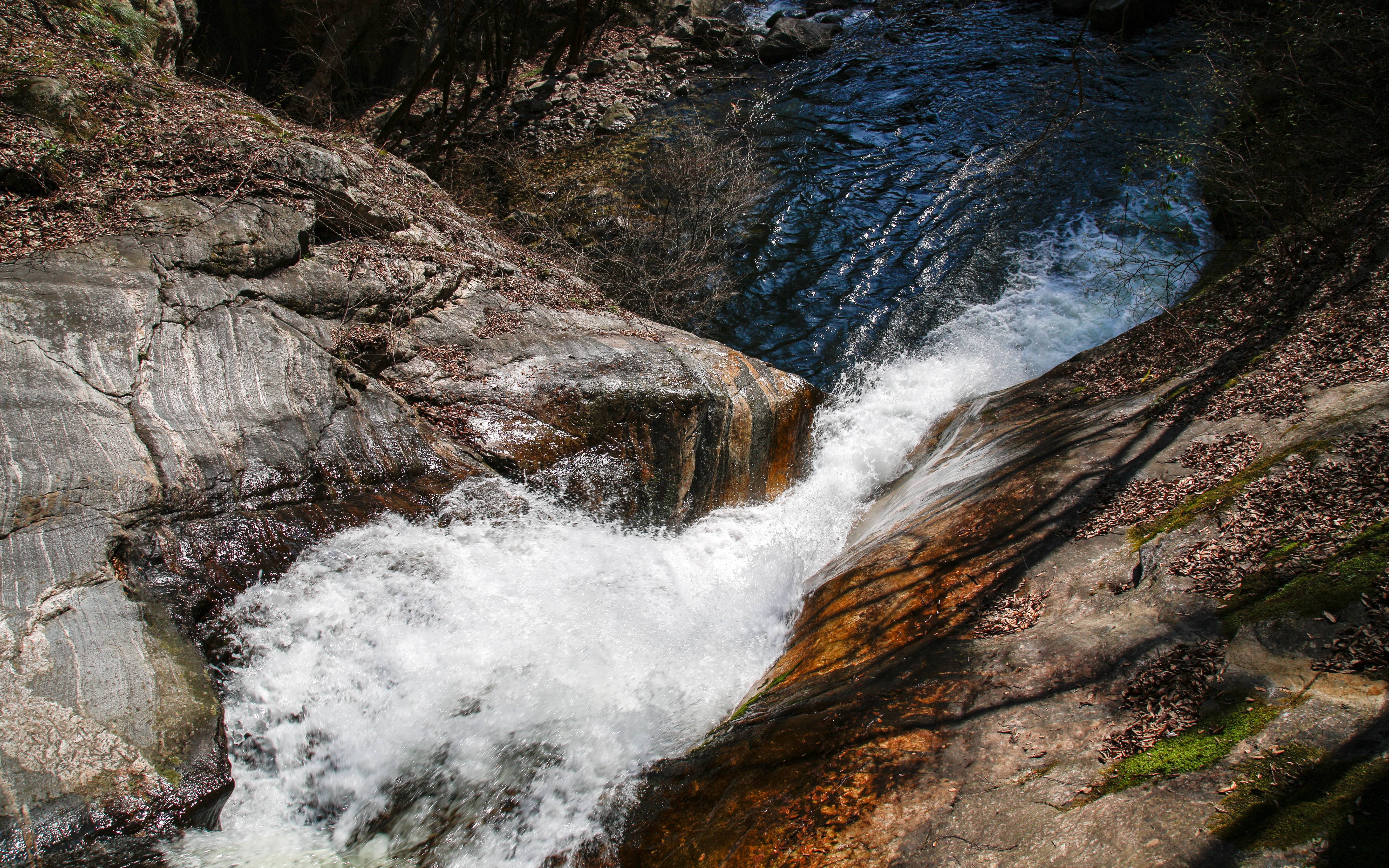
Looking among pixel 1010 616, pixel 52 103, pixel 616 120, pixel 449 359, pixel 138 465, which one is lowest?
pixel 1010 616

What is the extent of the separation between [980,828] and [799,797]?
753 mm

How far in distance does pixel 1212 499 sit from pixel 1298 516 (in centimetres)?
47

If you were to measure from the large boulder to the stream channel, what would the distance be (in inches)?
182

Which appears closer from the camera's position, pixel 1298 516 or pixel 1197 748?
pixel 1197 748

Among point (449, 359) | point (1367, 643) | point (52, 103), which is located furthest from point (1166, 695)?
point (52, 103)

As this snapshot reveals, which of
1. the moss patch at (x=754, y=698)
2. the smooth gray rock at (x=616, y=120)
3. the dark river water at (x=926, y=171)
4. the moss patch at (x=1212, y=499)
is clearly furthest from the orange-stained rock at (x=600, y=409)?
the smooth gray rock at (x=616, y=120)

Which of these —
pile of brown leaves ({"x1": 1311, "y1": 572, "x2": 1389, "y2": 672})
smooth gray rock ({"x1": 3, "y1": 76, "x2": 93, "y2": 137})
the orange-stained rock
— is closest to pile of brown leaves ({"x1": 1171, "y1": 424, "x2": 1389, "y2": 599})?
pile of brown leaves ({"x1": 1311, "y1": 572, "x2": 1389, "y2": 672})

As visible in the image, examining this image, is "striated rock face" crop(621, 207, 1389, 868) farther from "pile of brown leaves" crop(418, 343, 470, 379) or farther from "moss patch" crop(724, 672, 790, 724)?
"pile of brown leaves" crop(418, 343, 470, 379)

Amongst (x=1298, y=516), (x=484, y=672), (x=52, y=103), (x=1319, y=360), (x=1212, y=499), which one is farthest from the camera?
(x=52, y=103)

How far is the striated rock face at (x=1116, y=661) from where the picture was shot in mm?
2258

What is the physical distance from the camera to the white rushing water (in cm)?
345

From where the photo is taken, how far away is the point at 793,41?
15.9 m

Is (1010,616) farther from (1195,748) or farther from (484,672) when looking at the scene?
(484,672)

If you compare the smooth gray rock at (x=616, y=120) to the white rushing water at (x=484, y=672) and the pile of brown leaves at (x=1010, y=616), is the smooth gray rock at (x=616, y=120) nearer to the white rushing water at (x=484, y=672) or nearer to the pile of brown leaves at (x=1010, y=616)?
the white rushing water at (x=484, y=672)
